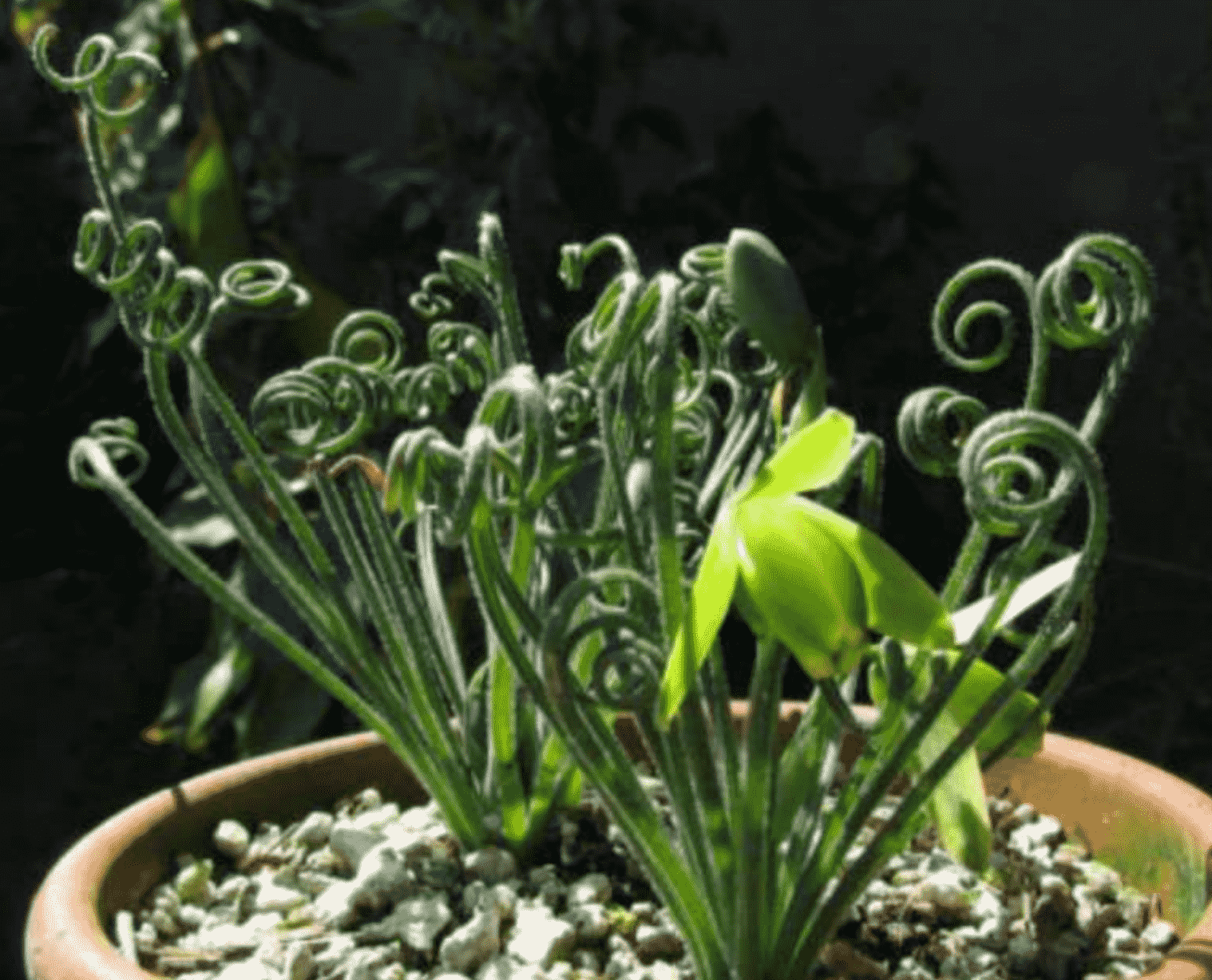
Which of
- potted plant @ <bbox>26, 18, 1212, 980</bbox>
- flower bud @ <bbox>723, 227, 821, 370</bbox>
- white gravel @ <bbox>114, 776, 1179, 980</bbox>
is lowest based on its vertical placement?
white gravel @ <bbox>114, 776, 1179, 980</bbox>

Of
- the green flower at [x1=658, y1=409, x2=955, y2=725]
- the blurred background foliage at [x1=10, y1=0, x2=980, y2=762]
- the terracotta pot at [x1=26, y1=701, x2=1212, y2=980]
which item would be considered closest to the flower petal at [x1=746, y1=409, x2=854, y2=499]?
the green flower at [x1=658, y1=409, x2=955, y2=725]

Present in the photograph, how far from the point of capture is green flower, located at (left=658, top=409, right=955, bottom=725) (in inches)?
24.6

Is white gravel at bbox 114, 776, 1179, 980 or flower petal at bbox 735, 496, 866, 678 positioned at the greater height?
flower petal at bbox 735, 496, 866, 678

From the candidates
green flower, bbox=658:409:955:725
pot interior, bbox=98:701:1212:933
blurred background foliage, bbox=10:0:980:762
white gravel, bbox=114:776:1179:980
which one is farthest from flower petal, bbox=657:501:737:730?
blurred background foliage, bbox=10:0:980:762

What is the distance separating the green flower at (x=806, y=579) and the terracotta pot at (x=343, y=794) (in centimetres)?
18

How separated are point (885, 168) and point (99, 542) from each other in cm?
94

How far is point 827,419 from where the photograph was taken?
2.10 ft

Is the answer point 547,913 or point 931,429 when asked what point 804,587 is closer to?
point 931,429

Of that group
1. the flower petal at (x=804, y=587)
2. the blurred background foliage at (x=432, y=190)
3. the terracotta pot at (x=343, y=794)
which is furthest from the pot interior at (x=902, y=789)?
the blurred background foliage at (x=432, y=190)

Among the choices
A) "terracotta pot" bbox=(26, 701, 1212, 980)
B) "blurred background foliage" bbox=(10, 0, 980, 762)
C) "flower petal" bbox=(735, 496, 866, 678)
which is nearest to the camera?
"flower petal" bbox=(735, 496, 866, 678)

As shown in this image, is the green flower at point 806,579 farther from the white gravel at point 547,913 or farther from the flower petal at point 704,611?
the white gravel at point 547,913

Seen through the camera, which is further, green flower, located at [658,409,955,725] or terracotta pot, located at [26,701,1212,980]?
terracotta pot, located at [26,701,1212,980]

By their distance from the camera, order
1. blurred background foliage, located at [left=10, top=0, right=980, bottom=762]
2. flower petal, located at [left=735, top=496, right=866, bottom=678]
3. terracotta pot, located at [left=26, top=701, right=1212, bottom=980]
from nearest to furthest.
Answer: flower petal, located at [left=735, top=496, right=866, bottom=678] → terracotta pot, located at [left=26, top=701, right=1212, bottom=980] → blurred background foliage, located at [left=10, top=0, right=980, bottom=762]

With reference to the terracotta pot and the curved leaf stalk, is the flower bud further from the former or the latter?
the terracotta pot
